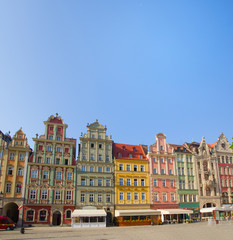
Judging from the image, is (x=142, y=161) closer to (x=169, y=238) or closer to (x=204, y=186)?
(x=204, y=186)

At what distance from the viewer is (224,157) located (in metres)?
63.3

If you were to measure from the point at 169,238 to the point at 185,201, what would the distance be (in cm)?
3235

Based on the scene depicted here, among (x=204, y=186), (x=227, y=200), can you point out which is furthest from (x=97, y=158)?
(x=227, y=200)

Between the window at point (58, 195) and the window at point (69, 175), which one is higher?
the window at point (69, 175)

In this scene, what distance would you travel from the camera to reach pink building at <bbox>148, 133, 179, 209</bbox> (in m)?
54.4

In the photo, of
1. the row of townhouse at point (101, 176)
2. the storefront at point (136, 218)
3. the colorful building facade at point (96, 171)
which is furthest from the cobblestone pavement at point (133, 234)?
the colorful building facade at point (96, 171)

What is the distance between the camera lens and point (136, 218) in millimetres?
47094

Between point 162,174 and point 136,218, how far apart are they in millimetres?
13477

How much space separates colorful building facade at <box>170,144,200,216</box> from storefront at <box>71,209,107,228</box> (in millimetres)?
20193

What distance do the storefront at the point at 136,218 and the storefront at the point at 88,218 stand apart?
3097 mm

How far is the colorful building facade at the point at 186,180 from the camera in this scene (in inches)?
2203

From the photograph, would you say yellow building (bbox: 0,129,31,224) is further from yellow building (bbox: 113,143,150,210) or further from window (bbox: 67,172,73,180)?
yellow building (bbox: 113,143,150,210)

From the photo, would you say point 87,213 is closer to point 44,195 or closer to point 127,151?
point 44,195

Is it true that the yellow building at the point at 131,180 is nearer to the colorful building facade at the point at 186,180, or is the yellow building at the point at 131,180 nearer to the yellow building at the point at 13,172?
the colorful building facade at the point at 186,180
